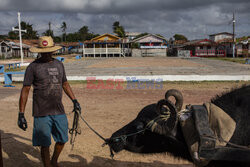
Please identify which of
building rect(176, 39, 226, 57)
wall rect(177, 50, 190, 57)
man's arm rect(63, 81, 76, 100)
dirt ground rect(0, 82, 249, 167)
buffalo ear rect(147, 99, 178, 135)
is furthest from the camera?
building rect(176, 39, 226, 57)

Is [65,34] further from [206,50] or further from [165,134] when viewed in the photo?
[165,134]

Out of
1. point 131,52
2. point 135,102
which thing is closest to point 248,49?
point 131,52

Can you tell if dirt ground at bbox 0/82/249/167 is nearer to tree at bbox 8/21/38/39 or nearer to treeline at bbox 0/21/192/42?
treeline at bbox 0/21/192/42

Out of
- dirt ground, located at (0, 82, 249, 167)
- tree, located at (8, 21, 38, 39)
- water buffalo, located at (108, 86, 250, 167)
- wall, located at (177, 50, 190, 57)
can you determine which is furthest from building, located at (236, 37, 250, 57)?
tree, located at (8, 21, 38, 39)

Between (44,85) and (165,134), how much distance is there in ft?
5.74

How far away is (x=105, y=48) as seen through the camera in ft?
141

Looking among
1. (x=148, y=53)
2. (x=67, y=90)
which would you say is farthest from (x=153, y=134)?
(x=148, y=53)

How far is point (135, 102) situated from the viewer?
26.4ft

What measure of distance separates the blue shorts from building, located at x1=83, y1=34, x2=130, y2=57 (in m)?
39.7

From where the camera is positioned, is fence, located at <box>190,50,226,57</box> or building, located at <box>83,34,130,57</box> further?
fence, located at <box>190,50,226,57</box>

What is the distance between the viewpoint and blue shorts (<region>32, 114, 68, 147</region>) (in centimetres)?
308

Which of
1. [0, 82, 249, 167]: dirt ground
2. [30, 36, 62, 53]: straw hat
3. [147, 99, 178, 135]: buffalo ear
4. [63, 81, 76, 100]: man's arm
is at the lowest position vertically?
[0, 82, 249, 167]: dirt ground

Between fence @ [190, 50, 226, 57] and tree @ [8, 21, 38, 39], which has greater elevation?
tree @ [8, 21, 38, 39]

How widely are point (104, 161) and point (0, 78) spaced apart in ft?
38.4
